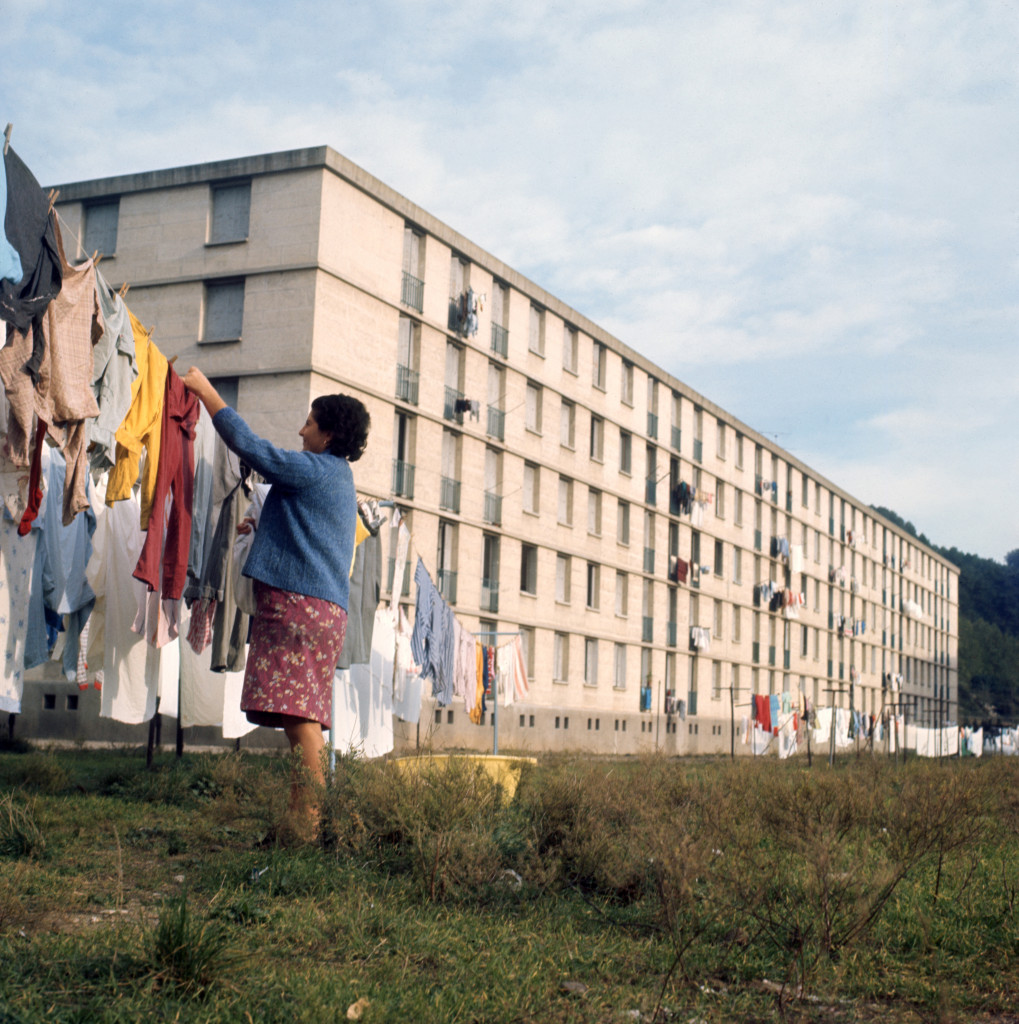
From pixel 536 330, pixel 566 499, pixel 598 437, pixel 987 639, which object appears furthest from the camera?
pixel 987 639

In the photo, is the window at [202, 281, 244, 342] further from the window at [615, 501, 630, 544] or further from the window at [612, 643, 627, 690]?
the window at [612, 643, 627, 690]

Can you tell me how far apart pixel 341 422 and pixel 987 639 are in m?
123

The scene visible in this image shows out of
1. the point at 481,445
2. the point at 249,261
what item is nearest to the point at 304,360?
the point at 249,261

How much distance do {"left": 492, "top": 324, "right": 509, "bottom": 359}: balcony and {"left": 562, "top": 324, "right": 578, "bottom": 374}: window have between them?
12.2 feet

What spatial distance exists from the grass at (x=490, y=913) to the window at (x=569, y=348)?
34232 millimetres

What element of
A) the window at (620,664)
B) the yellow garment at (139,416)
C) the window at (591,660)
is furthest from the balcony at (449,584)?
the yellow garment at (139,416)

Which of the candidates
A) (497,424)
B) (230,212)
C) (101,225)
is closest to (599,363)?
(497,424)

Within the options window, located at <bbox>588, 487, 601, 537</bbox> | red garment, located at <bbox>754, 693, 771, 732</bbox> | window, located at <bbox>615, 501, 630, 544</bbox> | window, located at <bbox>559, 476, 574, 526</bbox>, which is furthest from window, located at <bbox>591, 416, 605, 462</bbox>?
red garment, located at <bbox>754, 693, 771, 732</bbox>

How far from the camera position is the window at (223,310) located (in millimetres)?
30672

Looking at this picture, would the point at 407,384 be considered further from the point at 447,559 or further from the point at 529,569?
the point at 529,569

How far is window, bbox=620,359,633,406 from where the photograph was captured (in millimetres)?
44375

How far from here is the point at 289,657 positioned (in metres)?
5.27

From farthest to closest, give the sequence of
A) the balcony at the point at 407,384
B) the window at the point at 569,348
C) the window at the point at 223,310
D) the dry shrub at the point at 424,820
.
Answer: the window at the point at 569,348 < the balcony at the point at 407,384 < the window at the point at 223,310 < the dry shrub at the point at 424,820

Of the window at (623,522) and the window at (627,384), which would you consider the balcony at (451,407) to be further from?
the window at (627,384)
